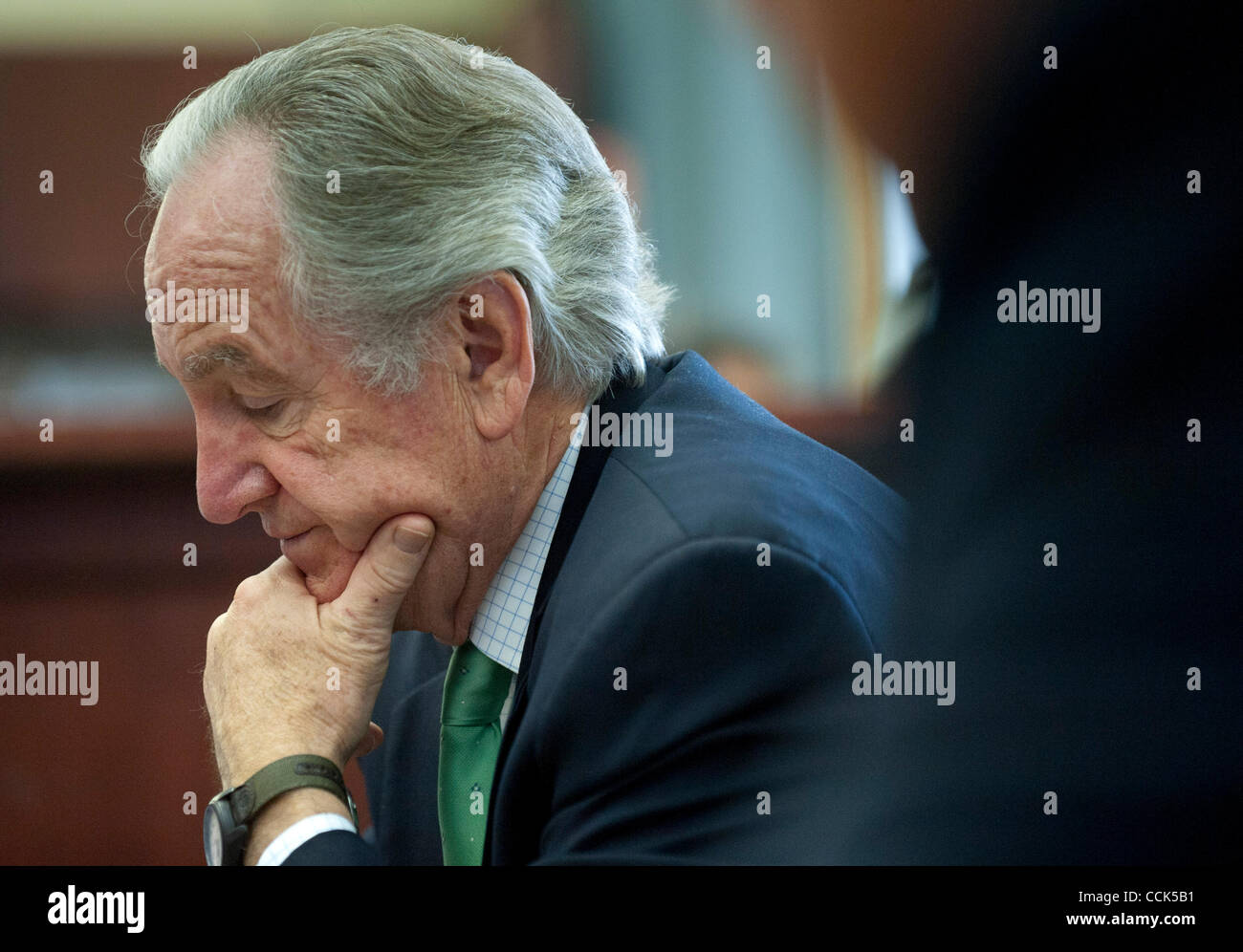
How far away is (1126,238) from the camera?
1.71 feet

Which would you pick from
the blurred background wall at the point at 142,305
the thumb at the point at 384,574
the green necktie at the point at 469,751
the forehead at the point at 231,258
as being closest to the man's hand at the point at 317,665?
the thumb at the point at 384,574

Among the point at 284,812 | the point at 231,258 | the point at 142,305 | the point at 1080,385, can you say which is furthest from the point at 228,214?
the point at 142,305

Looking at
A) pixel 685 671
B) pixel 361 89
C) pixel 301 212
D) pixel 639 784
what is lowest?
pixel 639 784

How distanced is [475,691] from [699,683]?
1.34 feet

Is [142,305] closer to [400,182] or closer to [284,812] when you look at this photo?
[400,182]

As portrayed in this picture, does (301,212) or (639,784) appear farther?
(301,212)

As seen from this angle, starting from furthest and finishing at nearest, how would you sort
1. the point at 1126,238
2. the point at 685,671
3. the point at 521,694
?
the point at 521,694 → the point at 685,671 → the point at 1126,238

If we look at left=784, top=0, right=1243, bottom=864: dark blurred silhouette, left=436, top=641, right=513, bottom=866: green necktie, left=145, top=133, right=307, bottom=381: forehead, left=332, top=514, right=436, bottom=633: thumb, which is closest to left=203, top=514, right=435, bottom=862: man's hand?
left=332, top=514, right=436, bottom=633: thumb

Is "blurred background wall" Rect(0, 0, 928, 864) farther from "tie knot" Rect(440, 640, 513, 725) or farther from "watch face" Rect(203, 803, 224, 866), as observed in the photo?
"watch face" Rect(203, 803, 224, 866)

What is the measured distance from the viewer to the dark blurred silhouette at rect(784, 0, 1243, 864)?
50 centimetres

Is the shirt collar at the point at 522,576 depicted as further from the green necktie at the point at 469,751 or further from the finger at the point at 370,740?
the finger at the point at 370,740
